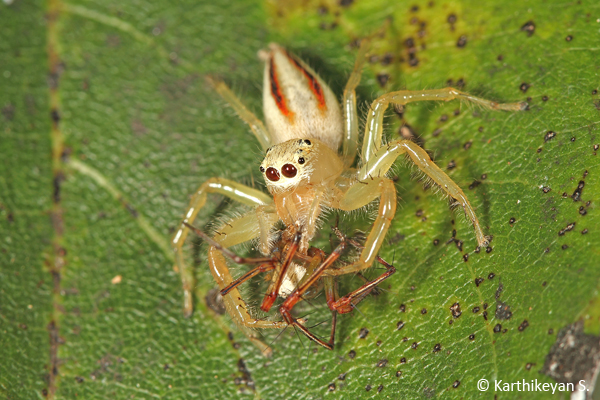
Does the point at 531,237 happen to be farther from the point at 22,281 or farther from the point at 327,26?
the point at 22,281

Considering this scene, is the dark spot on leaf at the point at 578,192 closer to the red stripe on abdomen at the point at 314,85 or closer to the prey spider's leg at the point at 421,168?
the prey spider's leg at the point at 421,168

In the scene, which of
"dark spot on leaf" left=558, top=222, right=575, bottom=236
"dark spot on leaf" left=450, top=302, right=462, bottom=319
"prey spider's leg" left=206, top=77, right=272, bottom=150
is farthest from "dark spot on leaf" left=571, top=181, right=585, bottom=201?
"prey spider's leg" left=206, top=77, right=272, bottom=150

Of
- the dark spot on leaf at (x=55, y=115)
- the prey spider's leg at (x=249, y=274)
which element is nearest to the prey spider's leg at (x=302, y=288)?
the prey spider's leg at (x=249, y=274)

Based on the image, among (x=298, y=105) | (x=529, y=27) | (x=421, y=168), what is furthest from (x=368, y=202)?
(x=529, y=27)

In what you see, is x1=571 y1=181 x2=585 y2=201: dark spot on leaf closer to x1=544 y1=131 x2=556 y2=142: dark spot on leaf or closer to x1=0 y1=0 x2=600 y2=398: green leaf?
x1=0 y1=0 x2=600 y2=398: green leaf

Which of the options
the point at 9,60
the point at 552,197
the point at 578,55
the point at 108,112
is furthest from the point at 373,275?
the point at 9,60
